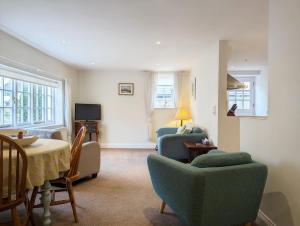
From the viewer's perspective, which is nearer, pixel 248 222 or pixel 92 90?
pixel 248 222

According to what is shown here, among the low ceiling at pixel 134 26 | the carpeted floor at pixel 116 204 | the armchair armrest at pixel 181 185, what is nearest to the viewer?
the armchair armrest at pixel 181 185

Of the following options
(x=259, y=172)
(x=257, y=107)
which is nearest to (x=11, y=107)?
(x=259, y=172)

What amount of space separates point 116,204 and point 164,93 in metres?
4.57

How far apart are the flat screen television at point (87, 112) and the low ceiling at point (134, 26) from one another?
1786mm

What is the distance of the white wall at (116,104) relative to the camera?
6.79 metres

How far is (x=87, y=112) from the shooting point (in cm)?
644

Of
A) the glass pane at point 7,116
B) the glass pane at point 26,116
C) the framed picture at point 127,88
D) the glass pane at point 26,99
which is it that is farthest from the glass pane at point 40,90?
the framed picture at point 127,88

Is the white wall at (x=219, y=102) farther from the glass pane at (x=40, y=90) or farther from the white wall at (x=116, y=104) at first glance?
the glass pane at (x=40, y=90)

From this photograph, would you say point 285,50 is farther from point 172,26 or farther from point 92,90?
point 92,90

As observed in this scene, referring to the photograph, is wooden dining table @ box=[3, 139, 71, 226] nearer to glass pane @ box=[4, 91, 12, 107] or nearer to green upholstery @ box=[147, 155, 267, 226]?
green upholstery @ box=[147, 155, 267, 226]

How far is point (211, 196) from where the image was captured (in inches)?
66.6

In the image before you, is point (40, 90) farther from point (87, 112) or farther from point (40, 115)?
point (87, 112)

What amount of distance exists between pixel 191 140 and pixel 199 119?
0.93 m

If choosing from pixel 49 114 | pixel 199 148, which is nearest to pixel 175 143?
pixel 199 148
